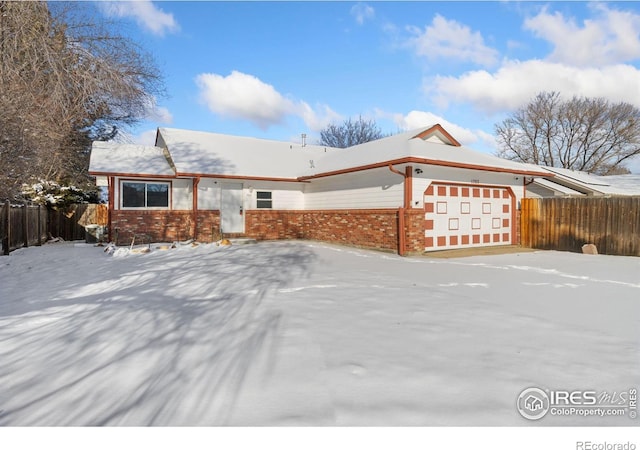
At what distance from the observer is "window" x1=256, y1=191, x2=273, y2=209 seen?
1442 cm

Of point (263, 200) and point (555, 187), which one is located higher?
point (555, 187)

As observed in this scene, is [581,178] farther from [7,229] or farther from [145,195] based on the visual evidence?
[7,229]

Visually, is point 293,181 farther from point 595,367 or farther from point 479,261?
point 595,367

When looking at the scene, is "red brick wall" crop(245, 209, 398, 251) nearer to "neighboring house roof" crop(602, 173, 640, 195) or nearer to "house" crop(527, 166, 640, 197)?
"house" crop(527, 166, 640, 197)

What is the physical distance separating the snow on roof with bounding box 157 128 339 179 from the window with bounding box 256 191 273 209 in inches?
32.9

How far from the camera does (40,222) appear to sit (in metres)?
13.8

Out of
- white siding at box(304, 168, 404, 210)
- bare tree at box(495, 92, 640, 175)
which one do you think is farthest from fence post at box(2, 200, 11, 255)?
bare tree at box(495, 92, 640, 175)

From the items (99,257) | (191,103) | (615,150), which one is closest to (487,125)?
(615,150)

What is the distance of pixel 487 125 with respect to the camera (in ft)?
111

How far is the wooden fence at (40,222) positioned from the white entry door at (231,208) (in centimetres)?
649

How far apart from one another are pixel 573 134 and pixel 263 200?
30.3 meters

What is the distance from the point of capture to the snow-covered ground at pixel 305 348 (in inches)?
89.4

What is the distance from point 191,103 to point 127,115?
6.88 metres
